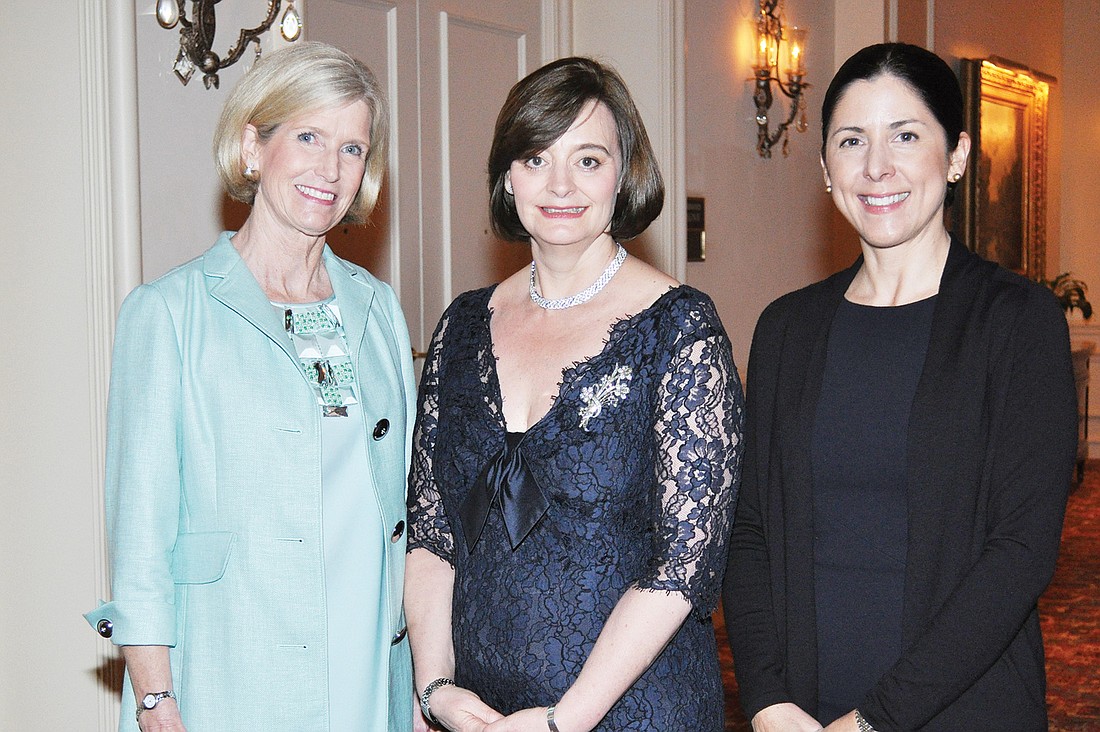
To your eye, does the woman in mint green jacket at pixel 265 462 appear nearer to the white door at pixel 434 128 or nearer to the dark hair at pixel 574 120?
the dark hair at pixel 574 120

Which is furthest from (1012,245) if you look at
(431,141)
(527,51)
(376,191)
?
(376,191)

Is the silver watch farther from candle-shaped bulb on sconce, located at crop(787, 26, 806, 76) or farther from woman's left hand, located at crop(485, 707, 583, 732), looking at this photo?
candle-shaped bulb on sconce, located at crop(787, 26, 806, 76)

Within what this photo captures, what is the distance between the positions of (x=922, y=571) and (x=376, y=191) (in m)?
1.18

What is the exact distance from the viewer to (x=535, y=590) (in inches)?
71.6

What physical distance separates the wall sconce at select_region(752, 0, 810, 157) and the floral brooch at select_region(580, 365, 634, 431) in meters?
3.86

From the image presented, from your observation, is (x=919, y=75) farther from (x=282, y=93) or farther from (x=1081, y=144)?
(x=1081, y=144)

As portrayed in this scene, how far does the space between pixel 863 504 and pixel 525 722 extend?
0.62 metres

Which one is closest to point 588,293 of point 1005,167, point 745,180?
point 745,180

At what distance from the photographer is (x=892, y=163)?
6.00 ft

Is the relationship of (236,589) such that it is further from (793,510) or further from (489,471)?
(793,510)

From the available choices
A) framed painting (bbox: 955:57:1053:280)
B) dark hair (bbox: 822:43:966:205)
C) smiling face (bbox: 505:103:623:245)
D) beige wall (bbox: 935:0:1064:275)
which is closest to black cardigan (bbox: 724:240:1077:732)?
dark hair (bbox: 822:43:966:205)

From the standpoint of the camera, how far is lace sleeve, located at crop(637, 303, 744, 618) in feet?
5.74

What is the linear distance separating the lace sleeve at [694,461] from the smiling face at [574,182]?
10.1 inches

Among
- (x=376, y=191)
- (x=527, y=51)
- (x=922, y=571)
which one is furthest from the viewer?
(x=527, y=51)
